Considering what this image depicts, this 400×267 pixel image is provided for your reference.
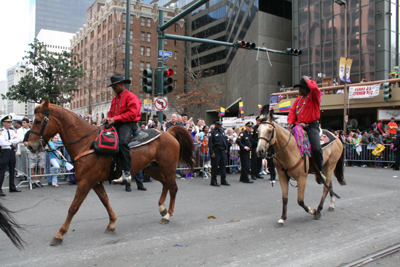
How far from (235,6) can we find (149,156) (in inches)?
1911

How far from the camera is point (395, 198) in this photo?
8320 millimetres

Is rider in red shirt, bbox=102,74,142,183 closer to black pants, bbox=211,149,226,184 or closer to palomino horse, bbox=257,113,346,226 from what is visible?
palomino horse, bbox=257,113,346,226

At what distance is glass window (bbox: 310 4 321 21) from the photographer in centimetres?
3206

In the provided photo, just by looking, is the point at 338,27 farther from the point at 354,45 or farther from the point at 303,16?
the point at 303,16

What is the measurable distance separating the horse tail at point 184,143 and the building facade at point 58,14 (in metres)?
198

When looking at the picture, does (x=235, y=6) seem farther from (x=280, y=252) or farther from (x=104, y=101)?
(x=280, y=252)

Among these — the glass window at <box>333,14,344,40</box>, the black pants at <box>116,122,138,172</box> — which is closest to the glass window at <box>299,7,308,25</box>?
the glass window at <box>333,14,344,40</box>

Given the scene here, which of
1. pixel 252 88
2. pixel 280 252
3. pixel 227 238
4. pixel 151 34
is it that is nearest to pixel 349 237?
pixel 280 252

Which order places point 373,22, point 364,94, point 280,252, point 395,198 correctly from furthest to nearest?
point 373,22
point 364,94
point 395,198
point 280,252

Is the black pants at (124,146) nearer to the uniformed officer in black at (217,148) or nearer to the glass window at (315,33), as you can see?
the uniformed officer in black at (217,148)

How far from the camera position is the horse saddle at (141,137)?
567cm

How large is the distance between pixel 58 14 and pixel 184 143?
204 meters

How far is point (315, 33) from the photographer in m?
32.7

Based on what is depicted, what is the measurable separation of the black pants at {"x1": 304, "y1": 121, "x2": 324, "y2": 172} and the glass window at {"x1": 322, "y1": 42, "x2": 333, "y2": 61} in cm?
2843
